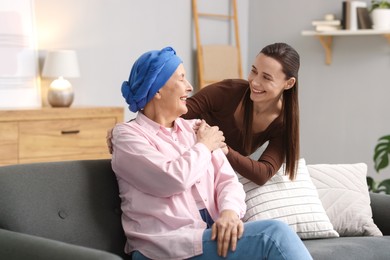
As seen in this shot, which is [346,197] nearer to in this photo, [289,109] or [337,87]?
[289,109]

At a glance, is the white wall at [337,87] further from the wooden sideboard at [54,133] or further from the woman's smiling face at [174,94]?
the woman's smiling face at [174,94]

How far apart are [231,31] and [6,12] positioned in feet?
7.77

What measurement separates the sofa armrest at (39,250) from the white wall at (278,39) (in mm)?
3256

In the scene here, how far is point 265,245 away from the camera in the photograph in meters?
2.32

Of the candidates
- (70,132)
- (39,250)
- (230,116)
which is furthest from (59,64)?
(39,250)

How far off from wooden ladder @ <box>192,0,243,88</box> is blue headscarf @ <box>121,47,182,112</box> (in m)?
3.74

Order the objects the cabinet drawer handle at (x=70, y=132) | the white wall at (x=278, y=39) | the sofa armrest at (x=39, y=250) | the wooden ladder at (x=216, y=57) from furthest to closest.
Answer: the wooden ladder at (x=216, y=57), the white wall at (x=278, y=39), the cabinet drawer handle at (x=70, y=132), the sofa armrest at (x=39, y=250)

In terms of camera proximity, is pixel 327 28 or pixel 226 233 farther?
pixel 327 28

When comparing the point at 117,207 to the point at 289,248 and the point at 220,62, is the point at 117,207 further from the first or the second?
the point at 220,62

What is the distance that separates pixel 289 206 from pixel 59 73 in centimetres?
242

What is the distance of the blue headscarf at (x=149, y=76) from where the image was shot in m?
2.62

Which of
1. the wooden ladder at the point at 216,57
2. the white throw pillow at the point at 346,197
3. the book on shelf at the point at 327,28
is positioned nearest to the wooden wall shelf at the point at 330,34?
the book on shelf at the point at 327,28

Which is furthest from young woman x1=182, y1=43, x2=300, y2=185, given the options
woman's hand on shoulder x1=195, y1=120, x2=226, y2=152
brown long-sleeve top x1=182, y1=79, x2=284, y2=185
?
woman's hand on shoulder x1=195, y1=120, x2=226, y2=152

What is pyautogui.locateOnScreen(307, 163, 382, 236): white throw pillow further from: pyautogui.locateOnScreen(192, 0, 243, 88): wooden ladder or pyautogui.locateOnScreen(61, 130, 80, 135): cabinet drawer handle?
pyautogui.locateOnScreen(192, 0, 243, 88): wooden ladder
